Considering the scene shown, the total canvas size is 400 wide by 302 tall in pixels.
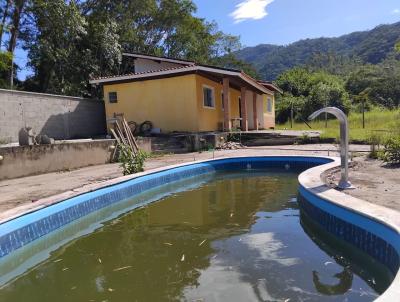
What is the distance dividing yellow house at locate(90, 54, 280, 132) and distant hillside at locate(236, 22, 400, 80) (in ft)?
202

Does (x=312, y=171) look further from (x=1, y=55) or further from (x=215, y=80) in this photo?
(x=1, y=55)

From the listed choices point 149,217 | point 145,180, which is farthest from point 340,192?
point 145,180

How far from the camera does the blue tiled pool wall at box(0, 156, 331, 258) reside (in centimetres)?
574

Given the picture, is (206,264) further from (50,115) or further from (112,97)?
(112,97)

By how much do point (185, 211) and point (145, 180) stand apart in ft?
7.70

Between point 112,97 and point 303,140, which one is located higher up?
point 112,97

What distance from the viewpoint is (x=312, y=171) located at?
855 cm

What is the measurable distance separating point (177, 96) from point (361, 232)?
14246 mm

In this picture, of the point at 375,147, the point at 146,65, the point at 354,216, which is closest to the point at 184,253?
the point at 354,216

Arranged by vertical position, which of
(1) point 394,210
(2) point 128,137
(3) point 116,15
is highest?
(3) point 116,15

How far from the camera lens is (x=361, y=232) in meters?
4.95

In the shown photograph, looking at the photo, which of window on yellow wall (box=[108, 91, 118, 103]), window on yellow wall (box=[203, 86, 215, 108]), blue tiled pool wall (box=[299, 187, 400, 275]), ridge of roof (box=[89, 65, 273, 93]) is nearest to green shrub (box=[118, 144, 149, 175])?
blue tiled pool wall (box=[299, 187, 400, 275])

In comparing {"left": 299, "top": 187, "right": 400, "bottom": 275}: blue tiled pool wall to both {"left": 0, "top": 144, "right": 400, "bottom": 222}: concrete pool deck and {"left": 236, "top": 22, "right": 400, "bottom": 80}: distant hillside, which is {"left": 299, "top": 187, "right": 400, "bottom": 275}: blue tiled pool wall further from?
{"left": 236, "top": 22, "right": 400, "bottom": 80}: distant hillside

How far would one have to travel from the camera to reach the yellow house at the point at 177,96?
59.2 feet
